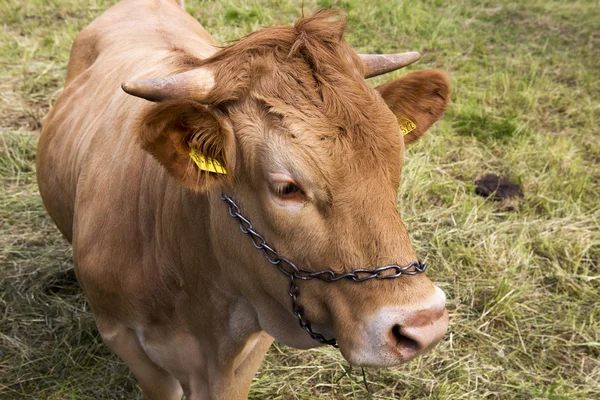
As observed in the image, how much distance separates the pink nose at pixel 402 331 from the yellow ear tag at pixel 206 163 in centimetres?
68

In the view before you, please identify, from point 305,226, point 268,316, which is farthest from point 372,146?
point 268,316

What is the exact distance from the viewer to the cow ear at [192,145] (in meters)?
1.86

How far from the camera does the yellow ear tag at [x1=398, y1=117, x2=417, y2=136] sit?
98.1 inches

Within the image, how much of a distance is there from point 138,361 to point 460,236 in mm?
2563

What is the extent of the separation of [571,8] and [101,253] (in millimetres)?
9268

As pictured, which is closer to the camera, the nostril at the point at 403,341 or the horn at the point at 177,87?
the nostril at the point at 403,341

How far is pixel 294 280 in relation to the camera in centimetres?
198

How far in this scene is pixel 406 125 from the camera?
252cm

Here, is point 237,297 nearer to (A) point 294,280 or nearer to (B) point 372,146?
(A) point 294,280

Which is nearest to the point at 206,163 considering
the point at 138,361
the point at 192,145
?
the point at 192,145

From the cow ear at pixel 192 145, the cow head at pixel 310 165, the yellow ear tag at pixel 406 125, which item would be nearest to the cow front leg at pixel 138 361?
the cow head at pixel 310 165

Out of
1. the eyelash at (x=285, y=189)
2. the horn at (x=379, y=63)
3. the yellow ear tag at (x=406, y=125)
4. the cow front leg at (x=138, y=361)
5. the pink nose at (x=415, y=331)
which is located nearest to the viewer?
the pink nose at (x=415, y=331)

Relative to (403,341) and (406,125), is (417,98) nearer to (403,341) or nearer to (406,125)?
(406,125)

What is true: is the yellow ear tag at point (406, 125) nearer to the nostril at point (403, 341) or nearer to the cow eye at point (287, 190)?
the cow eye at point (287, 190)
